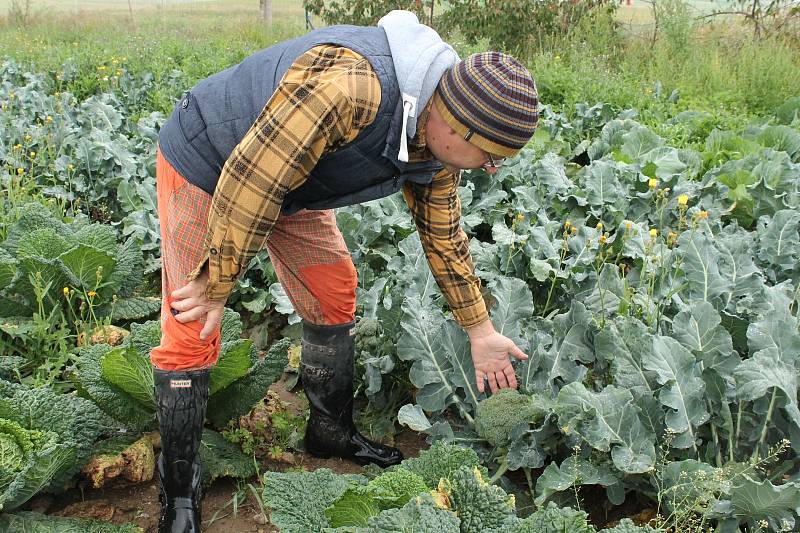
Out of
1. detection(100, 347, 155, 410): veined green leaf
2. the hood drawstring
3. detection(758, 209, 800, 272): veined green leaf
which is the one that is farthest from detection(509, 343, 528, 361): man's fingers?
detection(758, 209, 800, 272): veined green leaf

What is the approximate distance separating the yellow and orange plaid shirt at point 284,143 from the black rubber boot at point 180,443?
513 millimetres

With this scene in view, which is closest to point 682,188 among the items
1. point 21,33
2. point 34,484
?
point 34,484

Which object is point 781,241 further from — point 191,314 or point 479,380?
point 191,314

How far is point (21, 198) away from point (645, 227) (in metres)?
3.55

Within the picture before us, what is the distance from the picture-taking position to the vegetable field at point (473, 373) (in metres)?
2.32

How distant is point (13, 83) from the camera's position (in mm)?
7945

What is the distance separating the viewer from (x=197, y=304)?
2105mm

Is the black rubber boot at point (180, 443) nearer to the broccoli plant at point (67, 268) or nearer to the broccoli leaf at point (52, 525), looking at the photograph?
the broccoli leaf at point (52, 525)

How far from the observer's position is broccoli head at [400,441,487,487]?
2311mm

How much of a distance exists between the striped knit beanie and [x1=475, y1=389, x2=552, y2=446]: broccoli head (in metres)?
1.04

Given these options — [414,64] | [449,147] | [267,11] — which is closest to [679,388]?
[449,147]

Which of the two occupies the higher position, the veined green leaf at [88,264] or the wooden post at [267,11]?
the veined green leaf at [88,264]

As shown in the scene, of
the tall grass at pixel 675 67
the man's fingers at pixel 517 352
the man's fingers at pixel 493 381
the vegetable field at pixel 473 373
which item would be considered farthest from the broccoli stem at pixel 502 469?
the tall grass at pixel 675 67

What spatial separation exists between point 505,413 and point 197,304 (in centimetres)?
113
